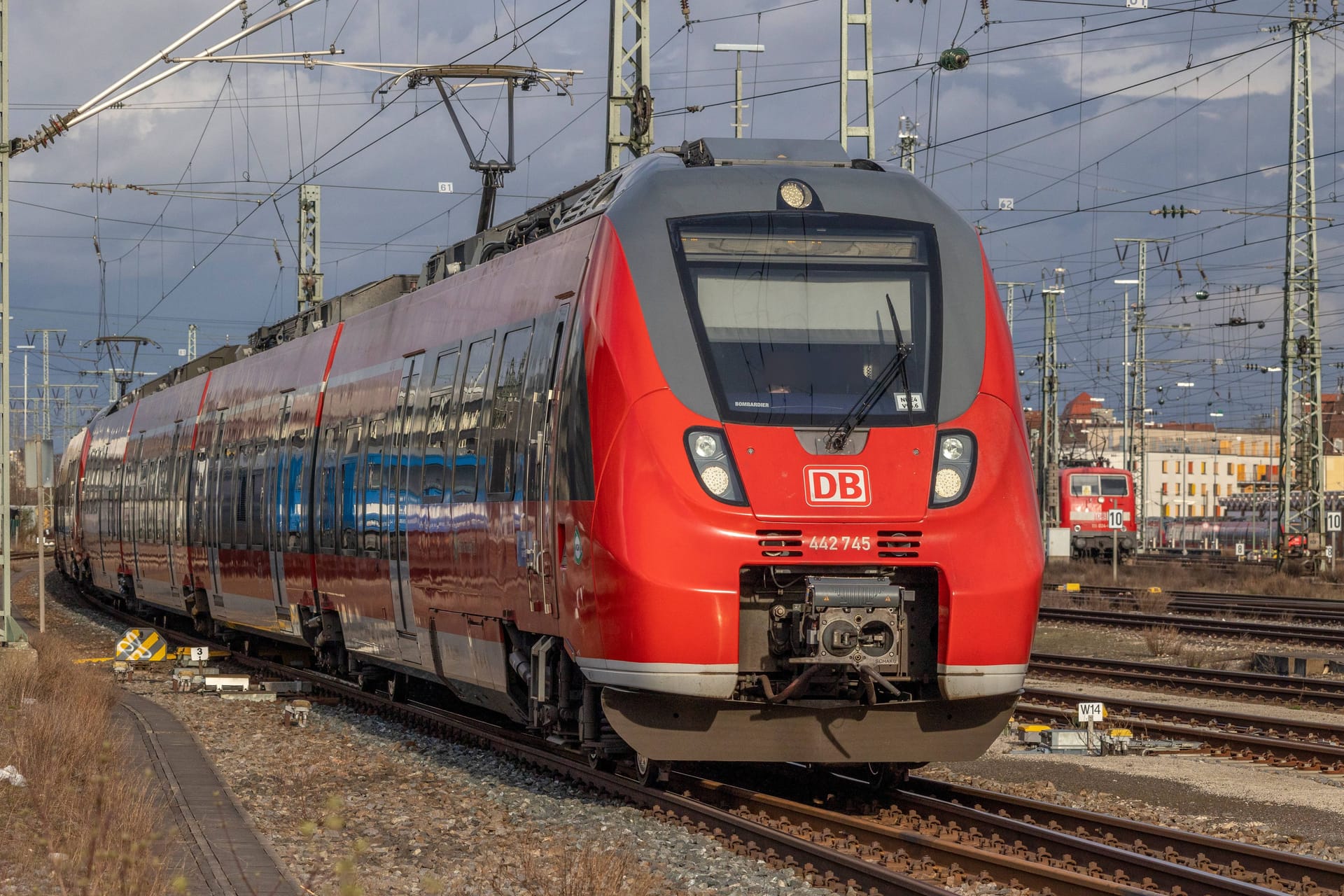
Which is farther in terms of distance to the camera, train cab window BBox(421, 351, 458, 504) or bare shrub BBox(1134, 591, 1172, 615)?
bare shrub BBox(1134, 591, 1172, 615)

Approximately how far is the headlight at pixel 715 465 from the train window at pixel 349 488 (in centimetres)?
705

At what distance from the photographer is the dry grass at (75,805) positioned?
7.07 metres

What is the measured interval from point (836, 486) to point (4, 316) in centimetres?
1375

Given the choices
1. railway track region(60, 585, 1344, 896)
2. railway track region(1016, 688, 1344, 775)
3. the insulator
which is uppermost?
the insulator

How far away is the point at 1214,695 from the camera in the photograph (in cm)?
1841

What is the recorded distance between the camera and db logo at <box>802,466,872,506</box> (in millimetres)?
9219

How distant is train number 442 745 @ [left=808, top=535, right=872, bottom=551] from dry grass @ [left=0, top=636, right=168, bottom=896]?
12.1 feet

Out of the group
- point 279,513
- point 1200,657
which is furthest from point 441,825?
point 1200,657

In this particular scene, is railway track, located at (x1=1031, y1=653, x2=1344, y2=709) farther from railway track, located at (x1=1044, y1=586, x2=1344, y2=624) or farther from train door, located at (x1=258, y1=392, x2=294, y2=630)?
train door, located at (x1=258, y1=392, x2=294, y2=630)

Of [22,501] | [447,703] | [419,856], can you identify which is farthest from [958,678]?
[22,501]

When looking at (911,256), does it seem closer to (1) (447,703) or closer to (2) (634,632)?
(2) (634,632)

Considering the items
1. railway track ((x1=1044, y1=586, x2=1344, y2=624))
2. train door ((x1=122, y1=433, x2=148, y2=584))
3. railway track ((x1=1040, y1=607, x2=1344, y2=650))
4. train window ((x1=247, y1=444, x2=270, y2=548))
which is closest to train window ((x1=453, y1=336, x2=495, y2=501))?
train window ((x1=247, y1=444, x2=270, y2=548))

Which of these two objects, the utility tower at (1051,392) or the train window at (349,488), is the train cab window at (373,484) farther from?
the utility tower at (1051,392)

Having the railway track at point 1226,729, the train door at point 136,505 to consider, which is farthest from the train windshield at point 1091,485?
the railway track at point 1226,729
